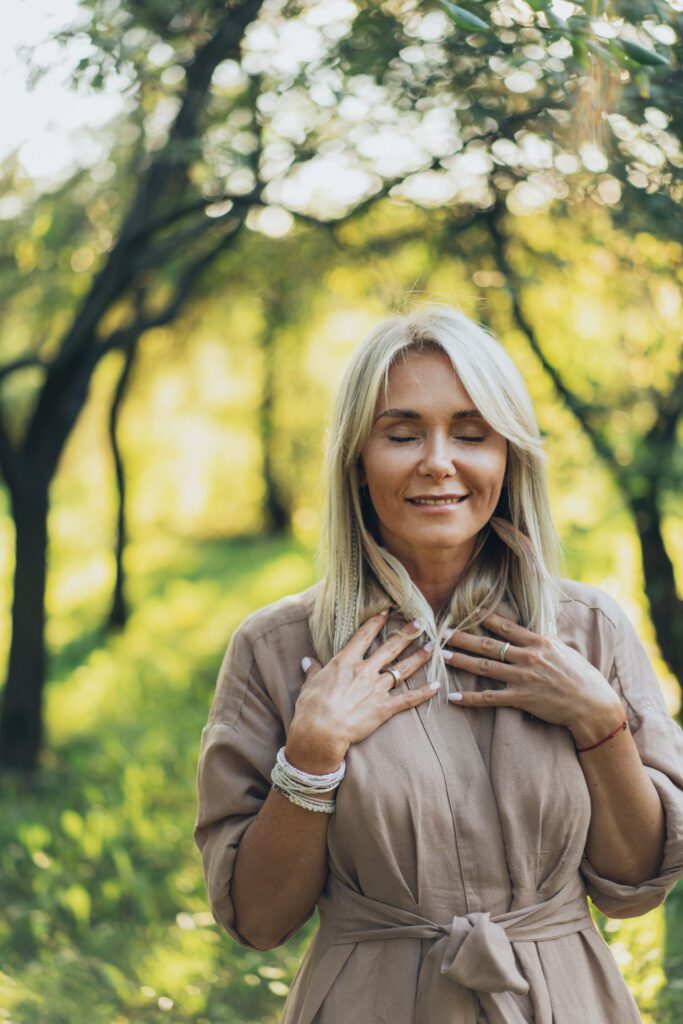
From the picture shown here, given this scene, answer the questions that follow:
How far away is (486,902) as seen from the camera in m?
1.81

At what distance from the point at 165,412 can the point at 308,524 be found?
92.6 inches

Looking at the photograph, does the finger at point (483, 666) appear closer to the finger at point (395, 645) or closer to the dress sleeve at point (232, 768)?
the finger at point (395, 645)

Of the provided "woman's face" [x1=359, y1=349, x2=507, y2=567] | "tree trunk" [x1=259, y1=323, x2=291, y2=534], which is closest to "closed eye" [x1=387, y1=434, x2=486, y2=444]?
"woman's face" [x1=359, y1=349, x2=507, y2=567]

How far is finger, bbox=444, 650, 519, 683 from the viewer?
1.89m

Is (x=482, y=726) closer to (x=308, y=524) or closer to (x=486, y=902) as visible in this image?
(x=486, y=902)

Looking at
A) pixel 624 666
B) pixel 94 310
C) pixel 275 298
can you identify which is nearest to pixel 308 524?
pixel 275 298

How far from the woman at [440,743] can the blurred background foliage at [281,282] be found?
48cm

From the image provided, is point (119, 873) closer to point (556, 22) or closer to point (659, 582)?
point (659, 582)

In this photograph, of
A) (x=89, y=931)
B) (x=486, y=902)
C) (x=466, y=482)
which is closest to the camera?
(x=486, y=902)

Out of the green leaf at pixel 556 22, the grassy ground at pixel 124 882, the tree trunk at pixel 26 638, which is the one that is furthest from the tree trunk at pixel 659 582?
the tree trunk at pixel 26 638

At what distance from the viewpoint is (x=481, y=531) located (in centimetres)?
209

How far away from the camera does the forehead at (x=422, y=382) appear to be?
1.92 m

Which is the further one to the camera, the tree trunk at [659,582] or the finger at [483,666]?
the tree trunk at [659,582]

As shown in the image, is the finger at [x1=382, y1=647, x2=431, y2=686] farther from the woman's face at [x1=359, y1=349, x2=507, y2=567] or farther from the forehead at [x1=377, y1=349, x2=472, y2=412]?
the forehead at [x1=377, y1=349, x2=472, y2=412]
